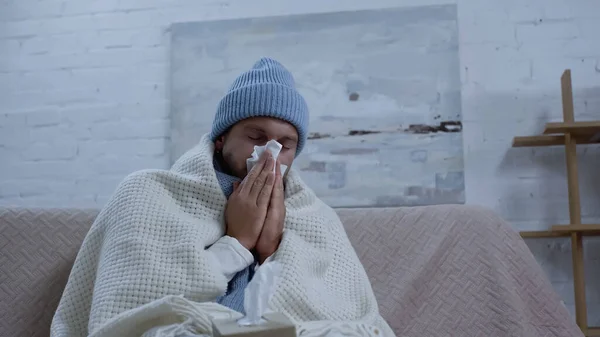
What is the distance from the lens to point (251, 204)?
1.11 metres

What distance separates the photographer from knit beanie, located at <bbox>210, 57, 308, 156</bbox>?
119 centimetres

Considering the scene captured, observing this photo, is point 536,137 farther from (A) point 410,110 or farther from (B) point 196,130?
(B) point 196,130

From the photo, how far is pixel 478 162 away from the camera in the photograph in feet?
6.66

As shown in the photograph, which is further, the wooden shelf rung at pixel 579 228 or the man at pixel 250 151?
the wooden shelf rung at pixel 579 228

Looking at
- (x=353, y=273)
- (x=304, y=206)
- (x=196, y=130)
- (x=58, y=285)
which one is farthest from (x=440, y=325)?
(x=196, y=130)

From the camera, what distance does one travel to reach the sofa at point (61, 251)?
4.07 ft

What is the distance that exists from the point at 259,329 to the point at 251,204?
52 centimetres

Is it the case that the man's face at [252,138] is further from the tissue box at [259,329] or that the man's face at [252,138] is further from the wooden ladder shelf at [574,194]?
the wooden ladder shelf at [574,194]

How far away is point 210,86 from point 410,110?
29.9 inches

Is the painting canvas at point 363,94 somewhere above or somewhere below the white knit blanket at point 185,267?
above

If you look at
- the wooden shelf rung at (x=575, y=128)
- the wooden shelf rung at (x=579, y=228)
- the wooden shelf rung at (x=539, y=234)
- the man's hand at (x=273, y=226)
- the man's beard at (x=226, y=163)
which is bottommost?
the wooden shelf rung at (x=539, y=234)

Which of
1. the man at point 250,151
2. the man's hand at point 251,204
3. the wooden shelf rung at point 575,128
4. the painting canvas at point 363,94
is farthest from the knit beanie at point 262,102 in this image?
the wooden shelf rung at point 575,128

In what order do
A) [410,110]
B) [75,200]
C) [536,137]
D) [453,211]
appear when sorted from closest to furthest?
1. [453,211]
2. [536,137]
3. [410,110]
4. [75,200]

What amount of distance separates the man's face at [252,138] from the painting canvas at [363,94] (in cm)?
85
